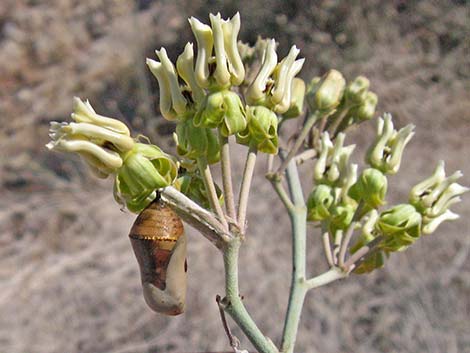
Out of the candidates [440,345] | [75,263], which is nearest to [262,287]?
[440,345]

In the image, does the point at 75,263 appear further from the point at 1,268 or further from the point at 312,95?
the point at 312,95

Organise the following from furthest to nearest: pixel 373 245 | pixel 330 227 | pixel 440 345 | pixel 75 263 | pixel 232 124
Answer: pixel 75 263 → pixel 440 345 → pixel 330 227 → pixel 373 245 → pixel 232 124

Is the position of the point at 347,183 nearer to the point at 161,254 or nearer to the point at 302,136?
→ the point at 302,136

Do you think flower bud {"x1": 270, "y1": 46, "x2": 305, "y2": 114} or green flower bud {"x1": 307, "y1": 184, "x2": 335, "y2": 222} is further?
green flower bud {"x1": 307, "y1": 184, "x2": 335, "y2": 222}

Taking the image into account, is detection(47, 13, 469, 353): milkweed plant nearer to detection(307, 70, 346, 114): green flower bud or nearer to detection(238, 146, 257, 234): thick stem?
detection(238, 146, 257, 234): thick stem

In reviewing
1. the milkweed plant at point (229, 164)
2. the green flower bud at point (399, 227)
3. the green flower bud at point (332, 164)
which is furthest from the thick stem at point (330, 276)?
the green flower bud at point (332, 164)

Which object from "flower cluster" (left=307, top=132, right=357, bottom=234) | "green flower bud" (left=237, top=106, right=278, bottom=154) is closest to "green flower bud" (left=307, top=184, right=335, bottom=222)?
"flower cluster" (left=307, top=132, right=357, bottom=234)

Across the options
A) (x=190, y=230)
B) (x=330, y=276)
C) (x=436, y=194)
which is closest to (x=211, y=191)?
(x=330, y=276)
